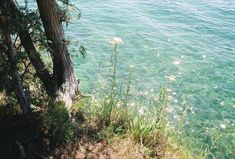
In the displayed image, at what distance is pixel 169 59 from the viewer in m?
12.0

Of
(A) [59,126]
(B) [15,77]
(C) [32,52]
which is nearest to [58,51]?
(C) [32,52]

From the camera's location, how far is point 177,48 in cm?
1286

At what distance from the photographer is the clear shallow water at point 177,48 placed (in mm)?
9628

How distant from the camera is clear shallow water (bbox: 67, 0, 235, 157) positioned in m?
9.63

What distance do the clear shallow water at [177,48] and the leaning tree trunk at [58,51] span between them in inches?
77.9

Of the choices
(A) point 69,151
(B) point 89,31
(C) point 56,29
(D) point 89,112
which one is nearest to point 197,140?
(D) point 89,112

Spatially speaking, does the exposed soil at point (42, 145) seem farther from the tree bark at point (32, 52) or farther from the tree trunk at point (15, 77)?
the tree bark at point (32, 52)

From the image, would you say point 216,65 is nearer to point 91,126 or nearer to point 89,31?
point 89,31

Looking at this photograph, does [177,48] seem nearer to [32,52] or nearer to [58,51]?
[58,51]

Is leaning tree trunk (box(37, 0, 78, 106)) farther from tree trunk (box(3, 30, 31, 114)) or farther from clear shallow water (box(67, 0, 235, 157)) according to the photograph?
clear shallow water (box(67, 0, 235, 157))

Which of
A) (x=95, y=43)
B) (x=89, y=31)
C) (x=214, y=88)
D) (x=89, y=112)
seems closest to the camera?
(x=89, y=112)

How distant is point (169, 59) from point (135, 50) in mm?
1202

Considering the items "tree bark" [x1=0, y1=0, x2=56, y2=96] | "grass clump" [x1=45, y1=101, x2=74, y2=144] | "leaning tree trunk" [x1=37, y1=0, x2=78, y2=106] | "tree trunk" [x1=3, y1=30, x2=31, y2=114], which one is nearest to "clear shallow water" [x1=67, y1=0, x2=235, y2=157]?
Result: "leaning tree trunk" [x1=37, y1=0, x2=78, y2=106]

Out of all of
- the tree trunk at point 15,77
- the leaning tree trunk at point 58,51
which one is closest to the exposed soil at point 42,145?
the tree trunk at point 15,77
